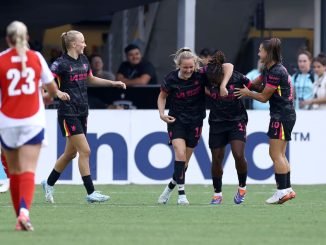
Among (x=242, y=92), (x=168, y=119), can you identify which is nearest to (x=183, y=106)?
(x=168, y=119)

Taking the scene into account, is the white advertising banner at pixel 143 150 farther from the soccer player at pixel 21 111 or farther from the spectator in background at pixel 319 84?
the soccer player at pixel 21 111

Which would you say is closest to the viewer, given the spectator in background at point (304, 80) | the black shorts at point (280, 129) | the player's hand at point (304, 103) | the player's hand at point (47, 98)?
the player's hand at point (47, 98)

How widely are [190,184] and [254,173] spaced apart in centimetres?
103

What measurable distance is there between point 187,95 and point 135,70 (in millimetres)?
7192

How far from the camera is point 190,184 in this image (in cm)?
1956

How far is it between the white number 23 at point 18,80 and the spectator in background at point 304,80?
9301mm

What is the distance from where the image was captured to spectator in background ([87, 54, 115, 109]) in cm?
2139

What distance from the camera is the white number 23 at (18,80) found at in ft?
36.7

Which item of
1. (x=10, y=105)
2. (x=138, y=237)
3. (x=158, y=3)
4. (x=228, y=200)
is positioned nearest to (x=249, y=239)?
(x=138, y=237)

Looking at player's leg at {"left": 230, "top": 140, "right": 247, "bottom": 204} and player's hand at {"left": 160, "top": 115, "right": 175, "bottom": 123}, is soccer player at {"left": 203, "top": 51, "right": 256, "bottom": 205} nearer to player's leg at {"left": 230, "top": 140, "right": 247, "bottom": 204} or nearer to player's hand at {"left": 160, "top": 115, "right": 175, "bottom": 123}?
player's leg at {"left": 230, "top": 140, "right": 247, "bottom": 204}

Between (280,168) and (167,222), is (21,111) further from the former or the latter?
(280,168)

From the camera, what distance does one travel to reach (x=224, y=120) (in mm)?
14938

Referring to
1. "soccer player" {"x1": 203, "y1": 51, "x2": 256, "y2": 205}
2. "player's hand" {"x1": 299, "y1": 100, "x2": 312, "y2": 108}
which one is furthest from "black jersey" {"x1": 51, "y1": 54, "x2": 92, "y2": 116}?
"player's hand" {"x1": 299, "y1": 100, "x2": 312, "y2": 108}

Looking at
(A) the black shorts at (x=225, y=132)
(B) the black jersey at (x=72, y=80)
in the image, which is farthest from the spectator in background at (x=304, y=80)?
(B) the black jersey at (x=72, y=80)
